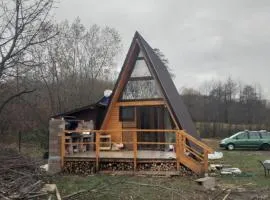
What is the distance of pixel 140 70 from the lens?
18.2 m

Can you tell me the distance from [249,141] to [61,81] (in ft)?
51.2

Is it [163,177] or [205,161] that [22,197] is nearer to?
[163,177]

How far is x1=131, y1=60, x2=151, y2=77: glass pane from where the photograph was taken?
18067mm

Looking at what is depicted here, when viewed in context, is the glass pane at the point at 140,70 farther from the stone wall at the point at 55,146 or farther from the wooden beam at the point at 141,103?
the stone wall at the point at 55,146

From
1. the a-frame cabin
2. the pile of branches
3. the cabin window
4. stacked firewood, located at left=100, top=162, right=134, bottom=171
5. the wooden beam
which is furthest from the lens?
the cabin window

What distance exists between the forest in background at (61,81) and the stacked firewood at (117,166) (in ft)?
12.6

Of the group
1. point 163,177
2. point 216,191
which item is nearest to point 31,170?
point 163,177

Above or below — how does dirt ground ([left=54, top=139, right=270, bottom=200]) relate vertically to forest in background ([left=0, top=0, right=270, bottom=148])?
below

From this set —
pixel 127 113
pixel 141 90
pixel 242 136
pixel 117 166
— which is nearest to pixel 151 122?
pixel 127 113

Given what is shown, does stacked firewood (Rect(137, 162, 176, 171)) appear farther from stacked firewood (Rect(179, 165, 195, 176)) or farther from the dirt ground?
the dirt ground

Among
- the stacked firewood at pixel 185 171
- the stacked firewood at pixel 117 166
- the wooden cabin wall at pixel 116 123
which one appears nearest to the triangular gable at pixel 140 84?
the wooden cabin wall at pixel 116 123

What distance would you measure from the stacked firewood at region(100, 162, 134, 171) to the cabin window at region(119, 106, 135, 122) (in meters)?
4.65

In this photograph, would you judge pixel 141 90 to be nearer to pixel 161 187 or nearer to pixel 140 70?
pixel 140 70

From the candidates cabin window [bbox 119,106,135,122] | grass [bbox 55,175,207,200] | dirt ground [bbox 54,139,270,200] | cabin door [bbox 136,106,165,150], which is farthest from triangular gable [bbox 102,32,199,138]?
grass [bbox 55,175,207,200]
